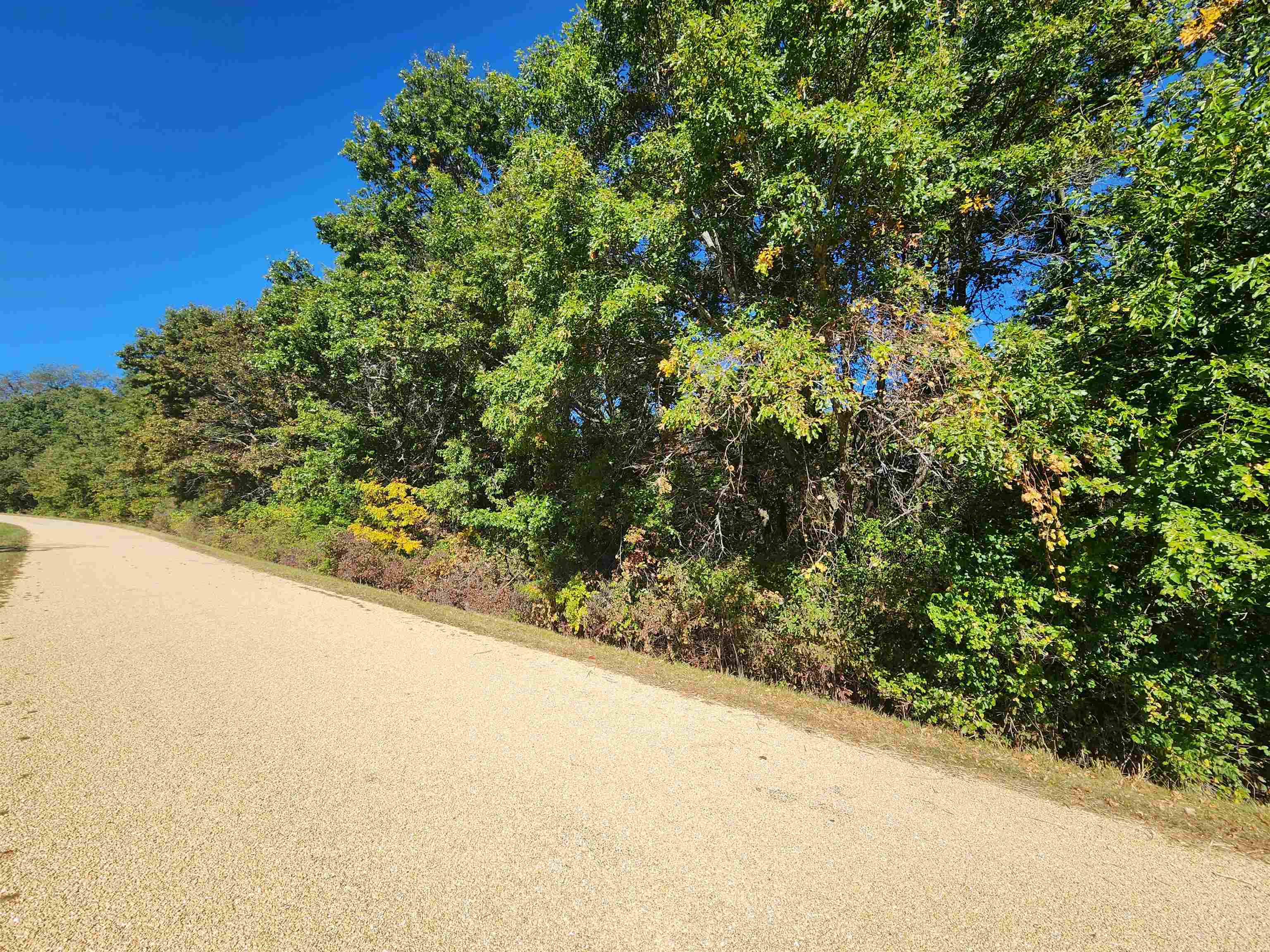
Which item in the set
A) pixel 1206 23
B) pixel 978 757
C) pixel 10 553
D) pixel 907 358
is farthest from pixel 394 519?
pixel 1206 23

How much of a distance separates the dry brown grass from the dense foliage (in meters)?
0.28

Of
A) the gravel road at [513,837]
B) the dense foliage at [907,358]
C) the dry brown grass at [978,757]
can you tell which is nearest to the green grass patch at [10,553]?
the gravel road at [513,837]

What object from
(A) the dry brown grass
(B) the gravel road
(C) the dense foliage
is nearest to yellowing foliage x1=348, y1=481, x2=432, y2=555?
(C) the dense foliage

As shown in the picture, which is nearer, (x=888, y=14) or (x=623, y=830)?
(x=623, y=830)

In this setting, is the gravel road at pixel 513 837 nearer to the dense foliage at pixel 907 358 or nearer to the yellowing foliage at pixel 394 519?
the dense foliage at pixel 907 358

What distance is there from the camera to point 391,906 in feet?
7.46

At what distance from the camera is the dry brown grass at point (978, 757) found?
136 inches

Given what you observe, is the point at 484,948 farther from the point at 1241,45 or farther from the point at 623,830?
the point at 1241,45

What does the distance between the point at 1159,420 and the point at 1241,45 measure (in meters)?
3.52

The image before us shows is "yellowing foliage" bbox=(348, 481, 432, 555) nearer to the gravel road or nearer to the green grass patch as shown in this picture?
the green grass patch

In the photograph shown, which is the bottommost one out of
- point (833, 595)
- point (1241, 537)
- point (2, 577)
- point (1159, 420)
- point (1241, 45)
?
point (2, 577)

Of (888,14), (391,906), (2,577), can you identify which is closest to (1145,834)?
(391,906)

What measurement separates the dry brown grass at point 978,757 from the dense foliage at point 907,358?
0.90 feet

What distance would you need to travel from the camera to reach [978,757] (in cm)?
439
